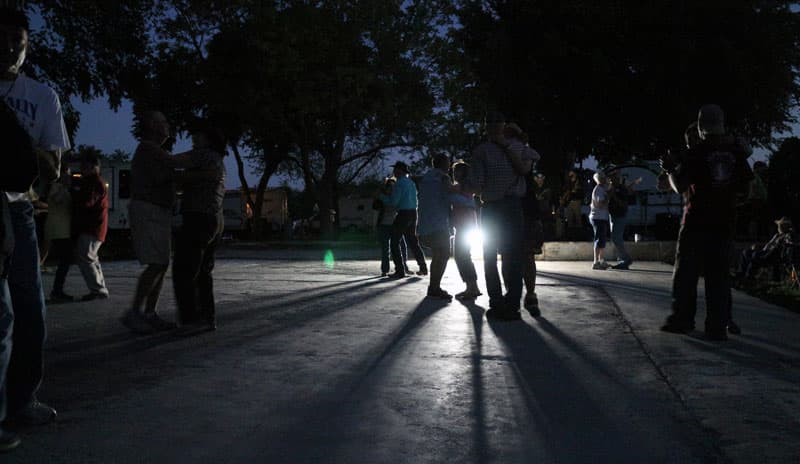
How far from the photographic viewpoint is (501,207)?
24.9 ft

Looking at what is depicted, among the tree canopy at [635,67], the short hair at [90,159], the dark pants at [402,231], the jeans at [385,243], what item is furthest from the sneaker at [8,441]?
the tree canopy at [635,67]

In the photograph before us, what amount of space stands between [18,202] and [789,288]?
9404mm

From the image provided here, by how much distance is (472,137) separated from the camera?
3475 cm

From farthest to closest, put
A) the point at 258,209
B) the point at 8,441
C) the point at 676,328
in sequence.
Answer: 1. the point at 258,209
2. the point at 676,328
3. the point at 8,441

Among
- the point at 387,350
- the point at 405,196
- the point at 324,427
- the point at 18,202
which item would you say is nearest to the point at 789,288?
the point at 405,196

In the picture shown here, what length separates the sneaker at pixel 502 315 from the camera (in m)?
7.46

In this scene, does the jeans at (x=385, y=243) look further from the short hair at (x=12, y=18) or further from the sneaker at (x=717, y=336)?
the short hair at (x=12, y=18)

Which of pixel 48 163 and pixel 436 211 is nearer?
pixel 48 163

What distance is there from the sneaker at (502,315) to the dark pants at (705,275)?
4.51ft

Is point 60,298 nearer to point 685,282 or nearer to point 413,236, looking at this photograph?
point 413,236

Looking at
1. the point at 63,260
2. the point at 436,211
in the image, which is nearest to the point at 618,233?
the point at 436,211

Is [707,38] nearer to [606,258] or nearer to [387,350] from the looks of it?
[606,258]

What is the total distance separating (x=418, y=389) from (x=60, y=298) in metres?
5.94

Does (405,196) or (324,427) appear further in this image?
(405,196)
